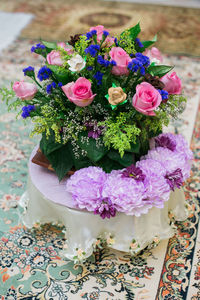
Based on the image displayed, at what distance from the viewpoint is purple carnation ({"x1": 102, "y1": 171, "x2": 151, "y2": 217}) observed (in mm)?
1575

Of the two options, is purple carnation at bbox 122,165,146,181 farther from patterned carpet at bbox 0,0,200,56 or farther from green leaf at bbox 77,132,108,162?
patterned carpet at bbox 0,0,200,56

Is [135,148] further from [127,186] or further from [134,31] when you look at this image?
[134,31]

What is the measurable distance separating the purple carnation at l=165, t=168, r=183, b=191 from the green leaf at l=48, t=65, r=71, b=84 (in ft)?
2.00

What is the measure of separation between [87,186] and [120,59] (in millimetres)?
538

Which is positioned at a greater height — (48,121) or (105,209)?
(48,121)

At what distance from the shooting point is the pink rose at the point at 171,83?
1.70 meters

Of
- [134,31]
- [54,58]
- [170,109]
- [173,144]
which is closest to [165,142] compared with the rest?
[173,144]

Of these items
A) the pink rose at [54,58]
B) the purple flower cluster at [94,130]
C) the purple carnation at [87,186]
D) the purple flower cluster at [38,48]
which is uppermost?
the purple flower cluster at [38,48]

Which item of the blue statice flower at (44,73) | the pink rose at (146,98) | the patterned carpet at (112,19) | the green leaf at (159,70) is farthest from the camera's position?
the patterned carpet at (112,19)

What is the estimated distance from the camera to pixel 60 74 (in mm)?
1620

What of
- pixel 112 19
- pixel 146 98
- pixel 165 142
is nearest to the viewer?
pixel 146 98

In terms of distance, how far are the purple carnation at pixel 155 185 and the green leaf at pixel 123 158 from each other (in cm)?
6

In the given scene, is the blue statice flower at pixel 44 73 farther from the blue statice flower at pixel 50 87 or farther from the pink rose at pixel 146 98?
the pink rose at pixel 146 98

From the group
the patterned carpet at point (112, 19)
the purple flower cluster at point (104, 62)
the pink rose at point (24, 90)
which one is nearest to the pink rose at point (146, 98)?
the purple flower cluster at point (104, 62)
